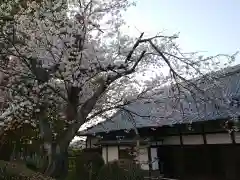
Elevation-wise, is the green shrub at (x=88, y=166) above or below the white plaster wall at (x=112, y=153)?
below

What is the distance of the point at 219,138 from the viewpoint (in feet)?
28.6

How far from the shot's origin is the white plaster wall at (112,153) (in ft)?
43.0

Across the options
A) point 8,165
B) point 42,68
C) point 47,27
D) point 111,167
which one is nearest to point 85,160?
point 111,167

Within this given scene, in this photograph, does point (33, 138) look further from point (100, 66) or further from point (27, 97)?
point (100, 66)

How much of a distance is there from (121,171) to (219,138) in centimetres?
360

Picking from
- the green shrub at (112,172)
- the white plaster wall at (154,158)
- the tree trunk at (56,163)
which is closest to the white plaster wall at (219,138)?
the white plaster wall at (154,158)

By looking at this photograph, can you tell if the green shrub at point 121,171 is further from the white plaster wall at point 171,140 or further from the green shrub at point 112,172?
the white plaster wall at point 171,140

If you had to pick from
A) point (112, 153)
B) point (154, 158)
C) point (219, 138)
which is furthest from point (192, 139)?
point (112, 153)

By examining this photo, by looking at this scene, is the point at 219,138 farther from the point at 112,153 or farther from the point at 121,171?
the point at 112,153

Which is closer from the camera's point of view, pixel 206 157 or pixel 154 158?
pixel 206 157

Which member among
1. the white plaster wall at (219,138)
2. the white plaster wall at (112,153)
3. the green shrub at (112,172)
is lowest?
the green shrub at (112,172)

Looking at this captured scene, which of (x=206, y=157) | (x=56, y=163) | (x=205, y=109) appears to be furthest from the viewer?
(x=206, y=157)

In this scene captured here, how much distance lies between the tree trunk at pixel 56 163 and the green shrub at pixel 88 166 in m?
4.74

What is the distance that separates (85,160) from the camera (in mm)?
10945
